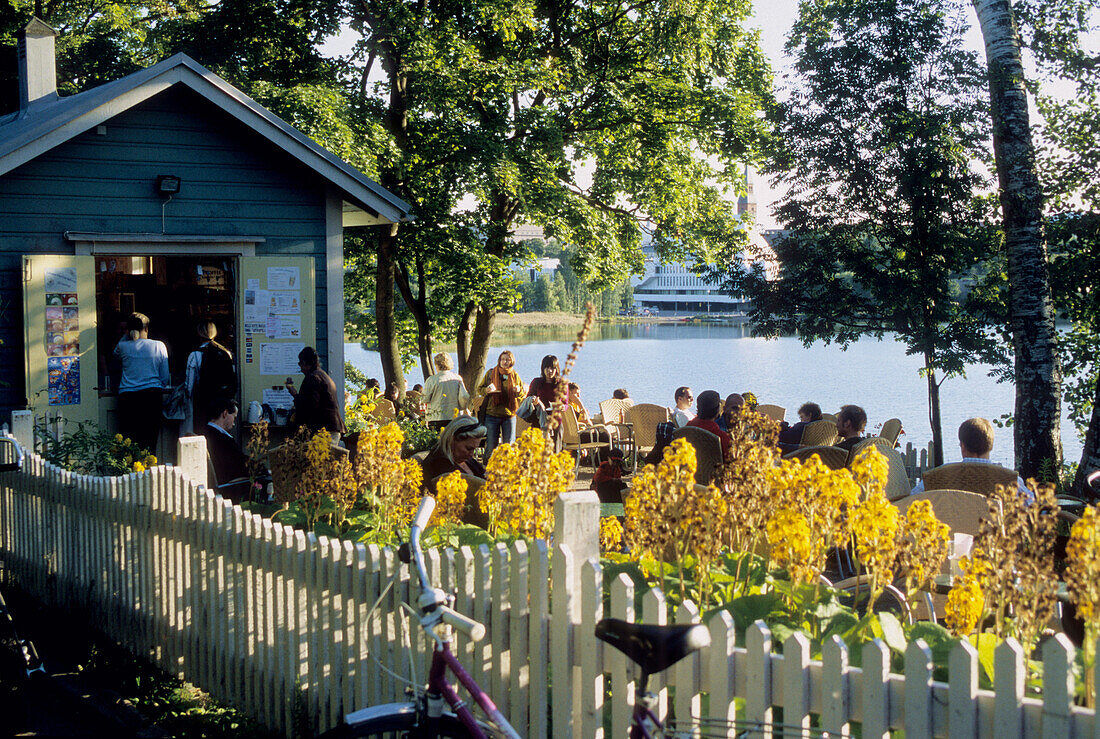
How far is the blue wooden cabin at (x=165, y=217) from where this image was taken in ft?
29.2

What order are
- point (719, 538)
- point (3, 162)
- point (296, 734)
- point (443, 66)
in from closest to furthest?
point (719, 538), point (296, 734), point (3, 162), point (443, 66)

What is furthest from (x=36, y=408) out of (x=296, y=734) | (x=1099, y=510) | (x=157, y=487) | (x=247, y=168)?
(x=1099, y=510)

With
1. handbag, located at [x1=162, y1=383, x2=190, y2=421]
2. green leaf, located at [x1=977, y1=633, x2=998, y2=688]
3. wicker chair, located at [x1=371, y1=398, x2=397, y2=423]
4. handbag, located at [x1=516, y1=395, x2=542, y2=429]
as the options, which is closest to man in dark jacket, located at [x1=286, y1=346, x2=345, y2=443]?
handbag, located at [x1=162, y1=383, x2=190, y2=421]

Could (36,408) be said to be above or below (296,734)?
above

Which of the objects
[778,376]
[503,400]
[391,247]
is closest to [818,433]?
[503,400]

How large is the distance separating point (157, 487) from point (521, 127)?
1360cm

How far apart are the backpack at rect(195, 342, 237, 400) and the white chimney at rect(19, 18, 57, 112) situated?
643 cm

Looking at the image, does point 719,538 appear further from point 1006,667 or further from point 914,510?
point 1006,667

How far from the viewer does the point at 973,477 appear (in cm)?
613

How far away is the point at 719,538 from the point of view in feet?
12.3

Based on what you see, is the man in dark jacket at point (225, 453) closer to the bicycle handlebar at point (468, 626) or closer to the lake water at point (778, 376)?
the bicycle handlebar at point (468, 626)

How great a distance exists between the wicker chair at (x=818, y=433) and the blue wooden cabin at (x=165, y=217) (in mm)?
4857

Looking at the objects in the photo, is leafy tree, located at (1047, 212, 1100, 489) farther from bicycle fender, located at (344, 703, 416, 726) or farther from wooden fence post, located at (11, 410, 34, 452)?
wooden fence post, located at (11, 410, 34, 452)

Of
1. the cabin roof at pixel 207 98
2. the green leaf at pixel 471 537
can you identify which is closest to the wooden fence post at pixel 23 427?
the cabin roof at pixel 207 98
